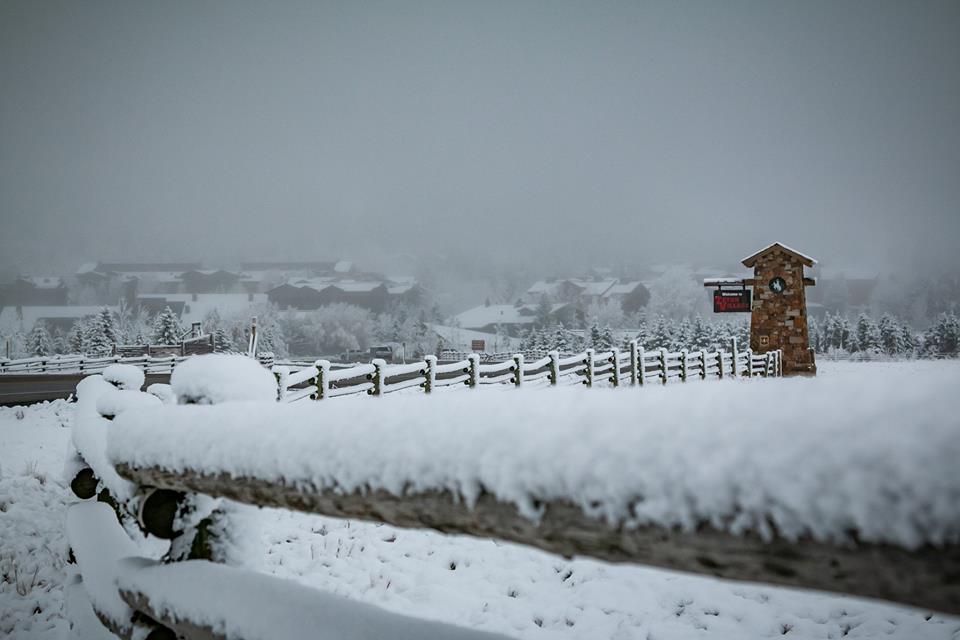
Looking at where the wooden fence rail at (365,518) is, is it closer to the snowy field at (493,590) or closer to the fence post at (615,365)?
the snowy field at (493,590)

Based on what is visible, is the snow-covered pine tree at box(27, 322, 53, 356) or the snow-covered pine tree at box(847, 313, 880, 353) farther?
the snow-covered pine tree at box(27, 322, 53, 356)

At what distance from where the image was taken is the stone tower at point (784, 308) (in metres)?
21.0

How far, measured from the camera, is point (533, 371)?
1503 cm

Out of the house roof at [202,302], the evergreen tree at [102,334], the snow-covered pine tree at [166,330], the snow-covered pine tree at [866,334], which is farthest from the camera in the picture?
the house roof at [202,302]

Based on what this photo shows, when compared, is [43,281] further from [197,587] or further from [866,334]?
[866,334]

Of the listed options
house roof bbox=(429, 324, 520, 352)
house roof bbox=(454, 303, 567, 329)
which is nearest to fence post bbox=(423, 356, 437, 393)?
house roof bbox=(429, 324, 520, 352)

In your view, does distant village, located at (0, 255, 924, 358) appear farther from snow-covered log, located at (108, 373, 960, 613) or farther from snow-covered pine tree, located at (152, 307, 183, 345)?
snow-covered log, located at (108, 373, 960, 613)

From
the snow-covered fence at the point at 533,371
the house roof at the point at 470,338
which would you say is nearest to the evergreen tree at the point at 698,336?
the house roof at the point at 470,338

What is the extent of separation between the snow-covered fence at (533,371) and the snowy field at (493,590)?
7.89ft

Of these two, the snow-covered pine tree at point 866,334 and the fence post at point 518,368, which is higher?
the fence post at point 518,368

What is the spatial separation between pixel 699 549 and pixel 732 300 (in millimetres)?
23748

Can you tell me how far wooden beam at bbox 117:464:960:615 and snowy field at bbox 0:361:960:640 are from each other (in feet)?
6.62

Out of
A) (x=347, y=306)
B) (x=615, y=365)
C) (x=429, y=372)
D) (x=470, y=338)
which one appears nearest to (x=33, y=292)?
(x=347, y=306)

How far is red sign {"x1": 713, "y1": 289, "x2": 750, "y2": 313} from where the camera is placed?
21953 millimetres
